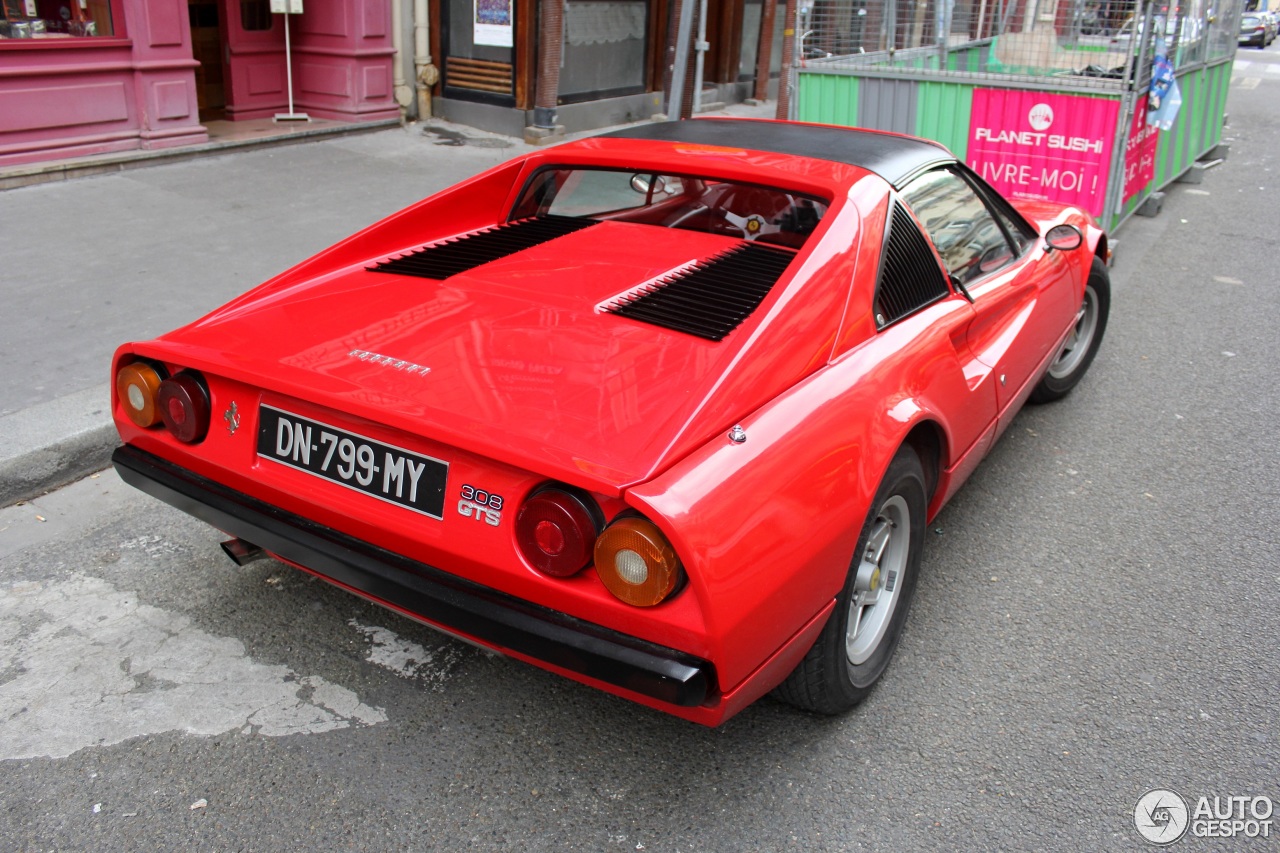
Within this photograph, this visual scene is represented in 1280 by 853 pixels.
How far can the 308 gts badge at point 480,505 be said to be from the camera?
2.32 metres

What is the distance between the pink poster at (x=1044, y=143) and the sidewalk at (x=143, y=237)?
4.36 meters

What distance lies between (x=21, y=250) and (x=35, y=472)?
3.01 meters

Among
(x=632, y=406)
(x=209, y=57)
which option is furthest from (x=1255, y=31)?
(x=632, y=406)

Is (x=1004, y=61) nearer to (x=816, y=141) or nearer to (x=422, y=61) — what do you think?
(x=422, y=61)

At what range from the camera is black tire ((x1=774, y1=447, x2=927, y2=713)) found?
2650 millimetres

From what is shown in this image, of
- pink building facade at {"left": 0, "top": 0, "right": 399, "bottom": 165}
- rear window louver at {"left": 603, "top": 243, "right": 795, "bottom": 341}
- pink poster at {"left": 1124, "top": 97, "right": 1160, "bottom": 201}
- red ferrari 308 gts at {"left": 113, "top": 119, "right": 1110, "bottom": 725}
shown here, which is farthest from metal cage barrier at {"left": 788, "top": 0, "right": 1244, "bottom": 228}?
rear window louver at {"left": 603, "top": 243, "right": 795, "bottom": 341}

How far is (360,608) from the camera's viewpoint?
10.8 ft

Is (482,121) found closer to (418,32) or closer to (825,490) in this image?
(418,32)

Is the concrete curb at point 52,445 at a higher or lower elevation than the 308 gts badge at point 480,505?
lower

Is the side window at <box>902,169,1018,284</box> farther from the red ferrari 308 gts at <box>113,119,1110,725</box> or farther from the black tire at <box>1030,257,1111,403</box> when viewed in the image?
the black tire at <box>1030,257,1111,403</box>

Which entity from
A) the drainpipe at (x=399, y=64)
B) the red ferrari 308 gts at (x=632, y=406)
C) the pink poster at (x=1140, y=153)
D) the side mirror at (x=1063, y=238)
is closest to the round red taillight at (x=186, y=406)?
the red ferrari 308 gts at (x=632, y=406)

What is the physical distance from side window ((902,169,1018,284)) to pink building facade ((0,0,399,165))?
6895 mm

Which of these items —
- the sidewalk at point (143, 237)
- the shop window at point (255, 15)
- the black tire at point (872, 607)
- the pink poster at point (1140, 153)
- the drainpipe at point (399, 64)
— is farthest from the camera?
the drainpipe at point (399, 64)

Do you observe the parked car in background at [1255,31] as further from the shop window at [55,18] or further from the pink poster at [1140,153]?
the shop window at [55,18]
